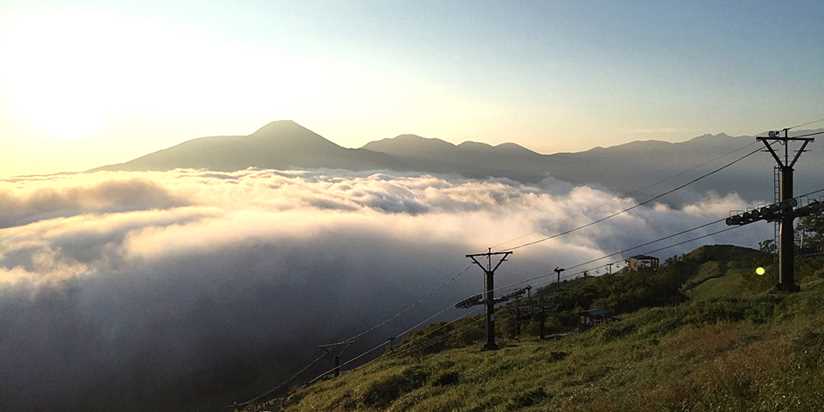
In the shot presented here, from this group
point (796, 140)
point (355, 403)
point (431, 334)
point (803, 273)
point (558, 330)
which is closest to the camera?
point (355, 403)

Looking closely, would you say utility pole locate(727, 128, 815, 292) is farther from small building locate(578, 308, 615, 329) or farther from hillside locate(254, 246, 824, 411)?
small building locate(578, 308, 615, 329)

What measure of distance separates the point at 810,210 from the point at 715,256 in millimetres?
82277

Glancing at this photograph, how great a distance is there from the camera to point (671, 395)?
15539 millimetres

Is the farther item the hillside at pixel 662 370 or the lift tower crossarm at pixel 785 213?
the lift tower crossarm at pixel 785 213

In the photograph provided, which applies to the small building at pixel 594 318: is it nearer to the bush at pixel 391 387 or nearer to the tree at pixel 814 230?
the tree at pixel 814 230

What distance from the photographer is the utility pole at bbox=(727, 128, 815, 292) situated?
39969 millimetres

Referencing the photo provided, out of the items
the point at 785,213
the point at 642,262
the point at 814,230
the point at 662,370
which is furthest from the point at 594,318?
the point at 642,262

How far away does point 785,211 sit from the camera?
4003cm

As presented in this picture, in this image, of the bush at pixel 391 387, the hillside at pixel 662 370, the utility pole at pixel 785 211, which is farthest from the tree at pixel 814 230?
the bush at pixel 391 387

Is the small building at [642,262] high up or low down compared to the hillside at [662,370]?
down

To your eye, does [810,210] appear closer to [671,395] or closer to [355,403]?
[671,395]

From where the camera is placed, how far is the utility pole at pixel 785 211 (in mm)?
39969

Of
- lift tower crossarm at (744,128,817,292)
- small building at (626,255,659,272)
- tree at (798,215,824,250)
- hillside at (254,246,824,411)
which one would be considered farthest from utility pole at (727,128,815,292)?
small building at (626,255,659,272)

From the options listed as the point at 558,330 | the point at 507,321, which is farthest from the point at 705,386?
the point at 507,321
